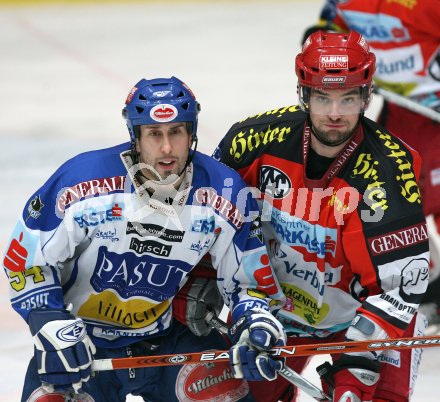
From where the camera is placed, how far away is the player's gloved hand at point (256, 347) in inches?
130

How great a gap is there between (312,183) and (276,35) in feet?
20.0

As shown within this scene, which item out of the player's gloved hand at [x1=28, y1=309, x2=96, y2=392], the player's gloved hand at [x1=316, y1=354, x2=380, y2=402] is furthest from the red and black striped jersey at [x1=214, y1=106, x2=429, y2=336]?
the player's gloved hand at [x1=28, y1=309, x2=96, y2=392]

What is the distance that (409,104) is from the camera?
4926 millimetres

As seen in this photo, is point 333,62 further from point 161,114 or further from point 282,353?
point 282,353

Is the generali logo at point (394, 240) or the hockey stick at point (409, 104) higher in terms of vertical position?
the generali logo at point (394, 240)

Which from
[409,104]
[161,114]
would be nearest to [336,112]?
[161,114]

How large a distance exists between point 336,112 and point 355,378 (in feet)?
2.54

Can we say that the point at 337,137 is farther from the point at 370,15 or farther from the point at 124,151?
the point at 370,15

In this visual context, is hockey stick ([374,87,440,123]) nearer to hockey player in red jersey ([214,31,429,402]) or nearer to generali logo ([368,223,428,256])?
hockey player in red jersey ([214,31,429,402])

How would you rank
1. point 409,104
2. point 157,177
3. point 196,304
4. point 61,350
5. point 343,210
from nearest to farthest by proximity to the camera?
point 61,350, point 157,177, point 343,210, point 196,304, point 409,104

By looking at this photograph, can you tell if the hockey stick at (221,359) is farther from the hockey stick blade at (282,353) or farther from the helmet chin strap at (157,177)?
the helmet chin strap at (157,177)

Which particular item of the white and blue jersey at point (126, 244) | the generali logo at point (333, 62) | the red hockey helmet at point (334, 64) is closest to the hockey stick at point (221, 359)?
the white and blue jersey at point (126, 244)

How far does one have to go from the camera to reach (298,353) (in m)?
3.38

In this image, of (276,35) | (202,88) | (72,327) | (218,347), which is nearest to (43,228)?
(72,327)
